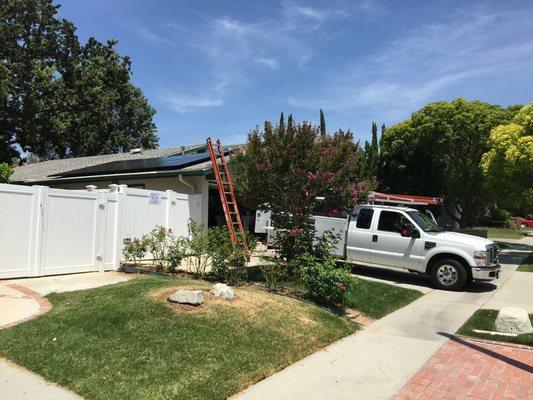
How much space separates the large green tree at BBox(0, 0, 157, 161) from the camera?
110 ft

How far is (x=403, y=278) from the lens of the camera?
13461 millimetres

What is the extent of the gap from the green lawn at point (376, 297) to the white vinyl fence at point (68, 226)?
19.7ft

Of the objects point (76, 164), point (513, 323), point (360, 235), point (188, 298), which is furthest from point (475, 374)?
point (76, 164)

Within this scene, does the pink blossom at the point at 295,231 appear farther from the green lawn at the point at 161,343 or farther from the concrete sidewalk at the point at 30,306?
the concrete sidewalk at the point at 30,306

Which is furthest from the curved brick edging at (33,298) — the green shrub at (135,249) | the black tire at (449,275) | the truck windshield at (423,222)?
the truck windshield at (423,222)

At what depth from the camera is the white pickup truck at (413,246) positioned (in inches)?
463

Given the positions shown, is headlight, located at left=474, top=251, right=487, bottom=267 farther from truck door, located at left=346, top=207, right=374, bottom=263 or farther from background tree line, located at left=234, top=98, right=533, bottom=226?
background tree line, located at left=234, top=98, right=533, bottom=226

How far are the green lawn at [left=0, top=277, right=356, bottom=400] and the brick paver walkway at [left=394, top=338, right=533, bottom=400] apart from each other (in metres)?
1.49

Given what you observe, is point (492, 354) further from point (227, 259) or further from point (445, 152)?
point (445, 152)

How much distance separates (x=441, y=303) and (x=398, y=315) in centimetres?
171

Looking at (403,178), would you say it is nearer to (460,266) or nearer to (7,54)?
(460,266)

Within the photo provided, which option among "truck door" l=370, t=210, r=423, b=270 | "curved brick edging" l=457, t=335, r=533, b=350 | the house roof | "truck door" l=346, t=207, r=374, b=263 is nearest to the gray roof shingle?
the house roof

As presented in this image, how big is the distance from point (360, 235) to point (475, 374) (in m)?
7.64

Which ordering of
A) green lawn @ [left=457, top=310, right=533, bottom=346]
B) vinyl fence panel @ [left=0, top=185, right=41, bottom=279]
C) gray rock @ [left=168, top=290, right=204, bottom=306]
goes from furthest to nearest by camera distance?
vinyl fence panel @ [left=0, top=185, right=41, bottom=279], green lawn @ [left=457, top=310, right=533, bottom=346], gray rock @ [left=168, top=290, right=204, bottom=306]
